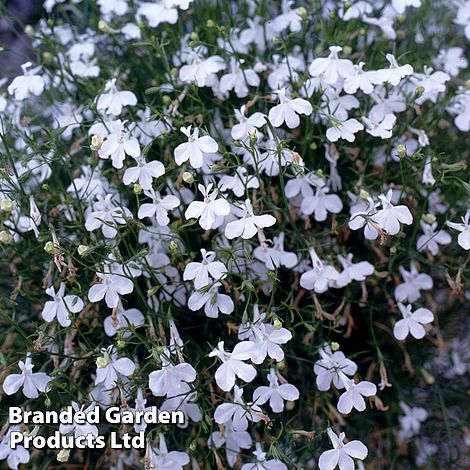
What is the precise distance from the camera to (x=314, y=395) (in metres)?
1.31

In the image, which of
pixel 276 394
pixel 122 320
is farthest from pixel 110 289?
pixel 276 394

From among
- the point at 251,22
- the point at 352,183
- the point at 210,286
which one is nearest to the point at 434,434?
the point at 352,183

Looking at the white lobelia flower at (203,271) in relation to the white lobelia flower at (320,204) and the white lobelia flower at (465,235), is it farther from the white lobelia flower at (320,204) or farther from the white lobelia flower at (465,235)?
the white lobelia flower at (465,235)

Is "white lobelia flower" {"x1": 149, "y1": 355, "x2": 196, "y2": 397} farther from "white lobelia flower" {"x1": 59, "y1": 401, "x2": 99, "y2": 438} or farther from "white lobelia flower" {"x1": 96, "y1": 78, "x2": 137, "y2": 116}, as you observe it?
"white lobelia flower" {"x1": 96, "y1": 78, "x2": 137, "y2": 116}

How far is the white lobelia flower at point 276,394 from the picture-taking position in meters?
1.12

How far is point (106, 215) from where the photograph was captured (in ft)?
3.94

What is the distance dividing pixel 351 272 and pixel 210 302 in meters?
0.28

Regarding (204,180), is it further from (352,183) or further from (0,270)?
(0,270)

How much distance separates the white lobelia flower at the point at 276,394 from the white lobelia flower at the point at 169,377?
11 centimetres

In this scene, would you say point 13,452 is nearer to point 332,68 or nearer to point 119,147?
point 119,147

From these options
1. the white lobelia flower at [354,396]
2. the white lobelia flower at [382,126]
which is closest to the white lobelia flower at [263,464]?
the white lobelia flower at [354,396]

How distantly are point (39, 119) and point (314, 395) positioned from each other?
885mm

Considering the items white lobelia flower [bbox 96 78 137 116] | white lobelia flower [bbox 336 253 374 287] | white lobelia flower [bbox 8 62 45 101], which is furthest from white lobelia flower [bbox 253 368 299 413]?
white lobelia flower [bbox 8 62 45 101]

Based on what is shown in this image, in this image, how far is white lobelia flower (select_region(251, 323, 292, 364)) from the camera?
3.48 feet
